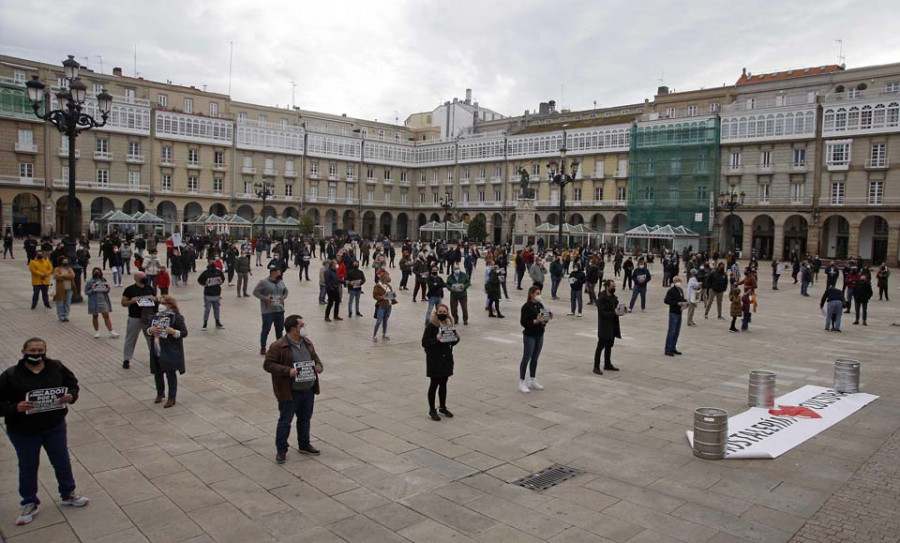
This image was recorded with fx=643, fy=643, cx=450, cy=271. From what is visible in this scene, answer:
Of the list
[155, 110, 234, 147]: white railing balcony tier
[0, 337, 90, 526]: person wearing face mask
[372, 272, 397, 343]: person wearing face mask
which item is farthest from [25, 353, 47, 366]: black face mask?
[155, 110, 234, 147]: white railing balcony tier

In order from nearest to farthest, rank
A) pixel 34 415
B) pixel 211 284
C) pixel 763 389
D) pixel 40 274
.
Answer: pixel 34 415 → pixel 763 389 → pixel 211 284 → pixel 40 274

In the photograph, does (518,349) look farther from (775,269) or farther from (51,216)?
(51,216)

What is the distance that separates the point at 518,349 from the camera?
13.0 m

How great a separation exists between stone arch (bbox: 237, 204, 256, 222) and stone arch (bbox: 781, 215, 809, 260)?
49696 millimetres

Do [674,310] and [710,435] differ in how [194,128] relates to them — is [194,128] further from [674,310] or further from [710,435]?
[710,435]

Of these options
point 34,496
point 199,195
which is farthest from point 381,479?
point 199,195

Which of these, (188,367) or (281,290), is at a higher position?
(281,290)

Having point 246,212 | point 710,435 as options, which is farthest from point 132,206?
point 710,435

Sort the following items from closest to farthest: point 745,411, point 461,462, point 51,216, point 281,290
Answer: point 461,462, point 745,411, point 281,290, point 51,216

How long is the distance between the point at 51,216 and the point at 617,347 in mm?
54784

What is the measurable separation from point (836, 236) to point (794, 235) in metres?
3.03

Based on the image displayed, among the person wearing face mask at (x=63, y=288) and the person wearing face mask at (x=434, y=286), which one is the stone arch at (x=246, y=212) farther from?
the person wearing face mask at (x=434, y=286)

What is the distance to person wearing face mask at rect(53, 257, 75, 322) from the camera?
14.0 metres

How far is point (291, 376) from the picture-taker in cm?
636
